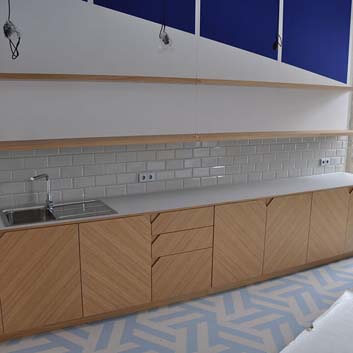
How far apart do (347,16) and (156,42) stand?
88.2 inches

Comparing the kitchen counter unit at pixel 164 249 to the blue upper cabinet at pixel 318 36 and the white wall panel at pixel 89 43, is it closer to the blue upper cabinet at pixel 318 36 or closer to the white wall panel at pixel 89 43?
the white wall panel at pixel 89 43

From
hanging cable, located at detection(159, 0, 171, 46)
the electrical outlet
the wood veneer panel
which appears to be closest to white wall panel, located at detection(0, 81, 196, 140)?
hanging cable, located at detection(159, 0, 171, 46)

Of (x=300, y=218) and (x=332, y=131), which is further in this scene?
(x=332, y=131)

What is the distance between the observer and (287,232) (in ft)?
12.0

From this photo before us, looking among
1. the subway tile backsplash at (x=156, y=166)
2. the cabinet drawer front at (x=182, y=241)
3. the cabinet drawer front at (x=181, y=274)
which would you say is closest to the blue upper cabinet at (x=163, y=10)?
the subway tile backsplash at (x=156, y=166)

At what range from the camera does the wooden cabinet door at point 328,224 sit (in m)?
3.82

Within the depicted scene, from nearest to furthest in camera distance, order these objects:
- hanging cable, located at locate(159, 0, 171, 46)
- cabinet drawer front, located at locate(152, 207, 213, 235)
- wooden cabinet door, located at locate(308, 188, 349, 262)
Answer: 1. cabinet drawer front, located at locate(152, 207, 213, 235)
2. hanging cable, located at locate(159, 0, 171, 46)
3. wooden cabinet door, located at locate(308, 188, 349, 262)

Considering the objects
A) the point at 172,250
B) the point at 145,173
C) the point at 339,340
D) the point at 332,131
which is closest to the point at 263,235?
the point at 172,250

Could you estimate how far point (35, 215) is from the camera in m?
3.09

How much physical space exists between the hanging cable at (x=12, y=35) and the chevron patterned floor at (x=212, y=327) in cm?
199

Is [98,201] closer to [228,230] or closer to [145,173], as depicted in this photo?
[145,173]

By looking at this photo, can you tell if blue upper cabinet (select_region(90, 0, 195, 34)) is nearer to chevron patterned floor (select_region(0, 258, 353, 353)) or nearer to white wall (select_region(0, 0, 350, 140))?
white wall (select_region(0, 0, 350, 140))

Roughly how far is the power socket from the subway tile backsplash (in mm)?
34

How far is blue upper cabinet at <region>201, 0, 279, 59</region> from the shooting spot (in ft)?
11.4
